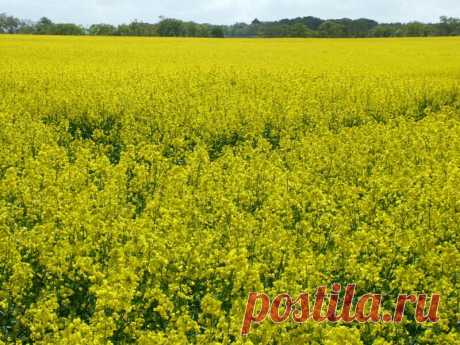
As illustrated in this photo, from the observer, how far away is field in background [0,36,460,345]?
5012mm

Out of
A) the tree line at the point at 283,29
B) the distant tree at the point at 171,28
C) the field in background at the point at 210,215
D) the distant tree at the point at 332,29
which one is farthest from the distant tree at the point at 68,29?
the field in background at the point at 210,215

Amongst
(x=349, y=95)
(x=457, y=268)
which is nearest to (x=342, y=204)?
(x=457, y=268)

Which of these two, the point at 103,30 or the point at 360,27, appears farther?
the point at 360,27

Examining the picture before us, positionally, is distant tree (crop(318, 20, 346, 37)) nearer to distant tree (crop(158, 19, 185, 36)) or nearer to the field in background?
distant tree (crop(158, 19, 185, 36))

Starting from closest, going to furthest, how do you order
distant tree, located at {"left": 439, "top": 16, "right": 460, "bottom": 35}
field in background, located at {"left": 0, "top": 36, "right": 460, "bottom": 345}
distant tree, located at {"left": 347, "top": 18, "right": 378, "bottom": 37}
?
field in background, located at {"left": 0, "top": 36, "right": 460, "bottom": 345}, distant tree, located at {"left": 439, "top": 16, "right": 460, "bottom": 35}, distant tree, located at {"left": 347, "top": 18, "right": 378, "bottom": 37}

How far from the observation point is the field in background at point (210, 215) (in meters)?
5.01

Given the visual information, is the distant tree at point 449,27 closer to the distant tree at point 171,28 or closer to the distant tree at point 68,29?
the distant tree at point 171,28

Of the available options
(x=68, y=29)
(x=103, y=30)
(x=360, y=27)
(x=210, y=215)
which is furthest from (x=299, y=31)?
(x=210, y=215)

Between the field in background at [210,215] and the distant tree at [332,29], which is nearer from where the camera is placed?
the field in background at [210,215]

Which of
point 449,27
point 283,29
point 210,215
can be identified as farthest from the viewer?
point 283,29

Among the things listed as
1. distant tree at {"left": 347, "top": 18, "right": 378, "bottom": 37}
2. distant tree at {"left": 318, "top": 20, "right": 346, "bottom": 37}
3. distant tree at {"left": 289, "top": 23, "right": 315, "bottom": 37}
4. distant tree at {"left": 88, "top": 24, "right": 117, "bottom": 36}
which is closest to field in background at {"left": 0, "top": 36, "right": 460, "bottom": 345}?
distant tree at {"left": 318, "top": 20, "right": 346, "bottom": 37}

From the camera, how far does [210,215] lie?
699 centimetres

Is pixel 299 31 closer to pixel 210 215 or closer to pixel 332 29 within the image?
pixel 332 29

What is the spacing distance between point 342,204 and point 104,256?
3.30 m
